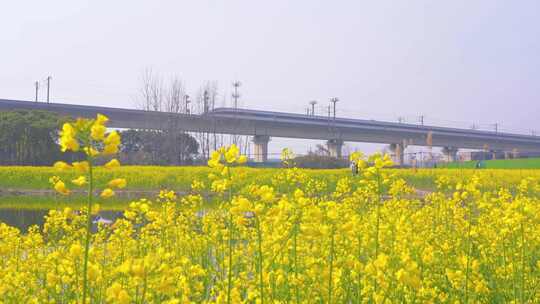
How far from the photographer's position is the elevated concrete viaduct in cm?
3606

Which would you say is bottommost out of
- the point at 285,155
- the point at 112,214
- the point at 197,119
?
the point at 112,214

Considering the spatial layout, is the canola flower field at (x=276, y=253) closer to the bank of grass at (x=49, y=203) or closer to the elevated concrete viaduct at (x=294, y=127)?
the bank of grass at (x=49, y=203)

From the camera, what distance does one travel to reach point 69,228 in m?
4.63

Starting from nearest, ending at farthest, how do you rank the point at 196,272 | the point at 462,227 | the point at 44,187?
1. the point at 196,272
2. the point at 462,227
3. the point at 44,187

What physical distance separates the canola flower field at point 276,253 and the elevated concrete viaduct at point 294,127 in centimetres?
2806

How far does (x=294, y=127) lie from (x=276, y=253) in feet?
147

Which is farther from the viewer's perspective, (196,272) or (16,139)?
(16,139)

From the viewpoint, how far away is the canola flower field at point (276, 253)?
2.05 metres

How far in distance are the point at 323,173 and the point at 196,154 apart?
18.5 meters

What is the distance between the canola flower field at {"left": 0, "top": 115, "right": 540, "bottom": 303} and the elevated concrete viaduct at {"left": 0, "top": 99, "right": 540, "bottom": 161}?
28062 millimetres

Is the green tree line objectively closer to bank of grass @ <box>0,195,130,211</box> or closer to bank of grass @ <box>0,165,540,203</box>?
bank of grass @ <box>0,165,540,203</box>

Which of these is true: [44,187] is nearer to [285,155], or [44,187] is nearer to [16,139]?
[16,139]

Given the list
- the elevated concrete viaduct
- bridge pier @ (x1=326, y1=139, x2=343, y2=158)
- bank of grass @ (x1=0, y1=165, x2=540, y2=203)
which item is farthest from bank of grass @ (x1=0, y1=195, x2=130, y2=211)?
bridge pier @ (x1=326, y1=139, x2=343, y2=158)

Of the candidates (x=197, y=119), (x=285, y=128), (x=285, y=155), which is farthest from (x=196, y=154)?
(x=285, y=155)
